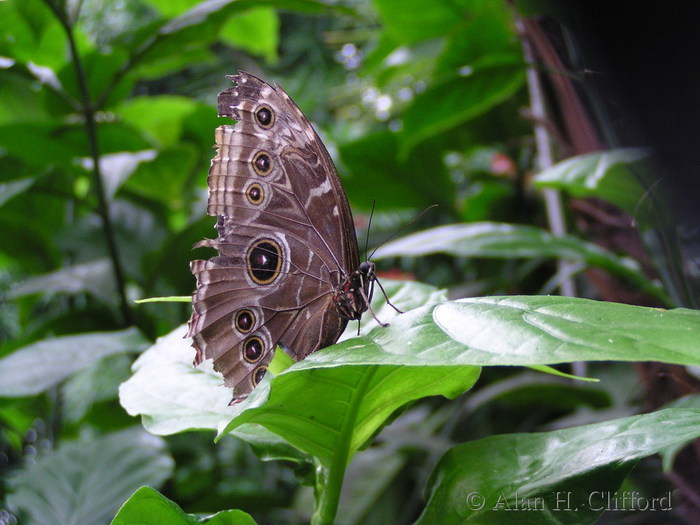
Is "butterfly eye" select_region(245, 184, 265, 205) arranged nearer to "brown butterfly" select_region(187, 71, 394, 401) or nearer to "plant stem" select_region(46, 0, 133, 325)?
"brown butterfly" select_region(187, 71, 394, 401)

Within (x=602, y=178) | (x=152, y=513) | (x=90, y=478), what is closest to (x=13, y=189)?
(x=90, y=478)

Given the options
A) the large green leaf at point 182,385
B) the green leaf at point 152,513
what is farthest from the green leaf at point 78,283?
the green leaf at point 152,513

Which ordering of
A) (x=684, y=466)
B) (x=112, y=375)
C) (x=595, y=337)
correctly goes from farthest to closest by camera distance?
(x=112, y=375)
(x=684, y=466)
(x=595, y=337)

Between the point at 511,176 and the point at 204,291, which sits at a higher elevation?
the point at 511,176

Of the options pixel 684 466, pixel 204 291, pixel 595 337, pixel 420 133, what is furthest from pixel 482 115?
pixel 595 337

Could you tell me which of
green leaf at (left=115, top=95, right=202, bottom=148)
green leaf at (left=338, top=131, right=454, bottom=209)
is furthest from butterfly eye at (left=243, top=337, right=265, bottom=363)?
green leaf at (left=115, top=95, right=202, bottom=148)

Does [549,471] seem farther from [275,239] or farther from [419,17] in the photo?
[419,17]

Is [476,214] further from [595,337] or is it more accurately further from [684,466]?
[595,337]
